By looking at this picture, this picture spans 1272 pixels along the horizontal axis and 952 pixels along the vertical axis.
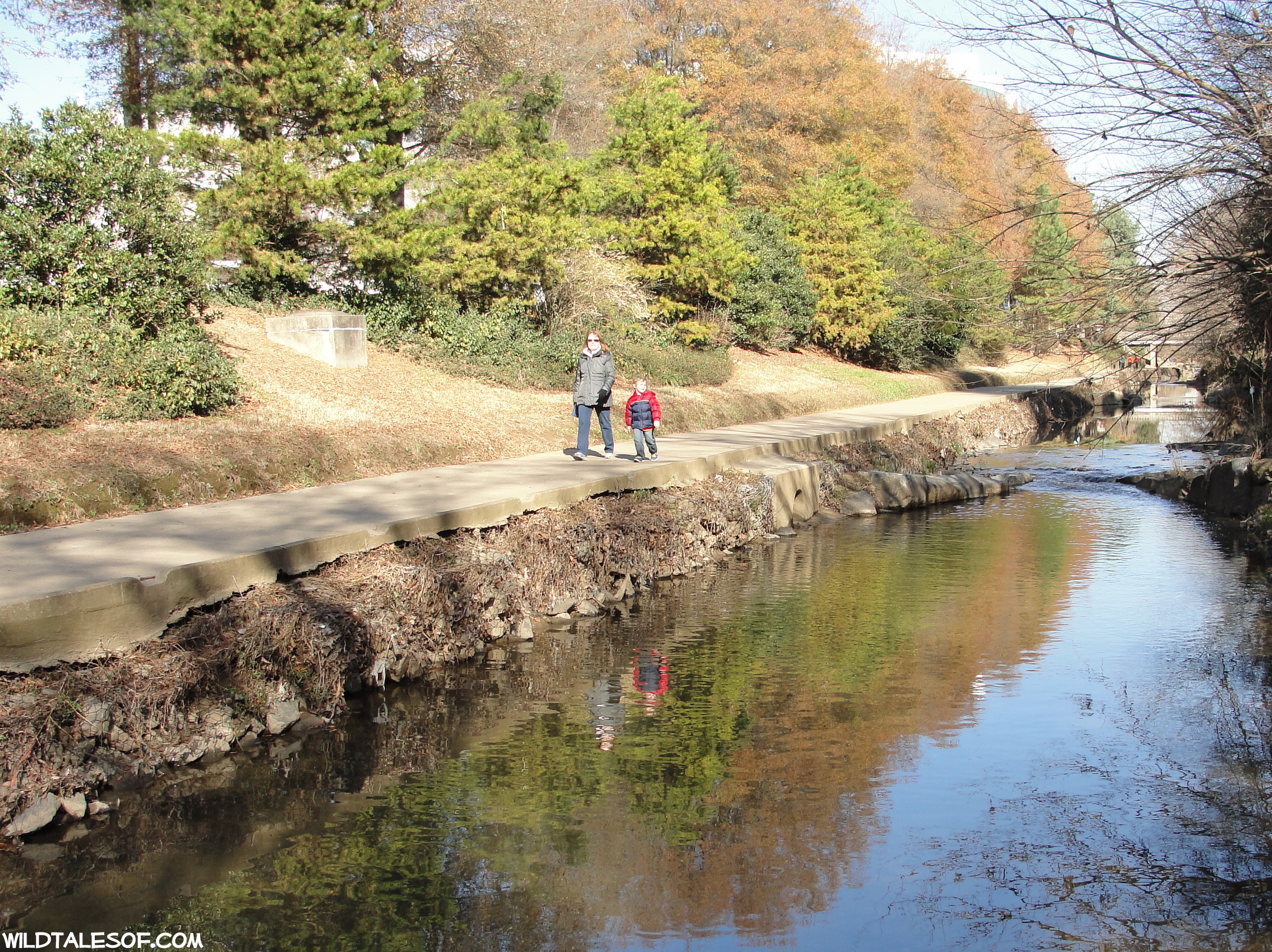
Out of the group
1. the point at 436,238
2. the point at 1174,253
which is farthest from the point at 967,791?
the point at 436,238

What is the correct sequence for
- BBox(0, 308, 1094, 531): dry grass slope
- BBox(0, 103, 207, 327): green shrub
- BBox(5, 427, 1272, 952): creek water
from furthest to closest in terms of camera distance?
BBox(0, 103, 207, 327): green shrub → BBox(0, 308, 1094, 531): dry grass slope → BBox(5, 427, 1272, 952): creek water

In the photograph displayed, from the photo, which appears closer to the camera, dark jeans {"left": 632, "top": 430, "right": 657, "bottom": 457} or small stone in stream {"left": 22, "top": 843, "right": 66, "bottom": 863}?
small stone in stream {"left": 22, "top": 843, "right": 66, "bottom": 863}

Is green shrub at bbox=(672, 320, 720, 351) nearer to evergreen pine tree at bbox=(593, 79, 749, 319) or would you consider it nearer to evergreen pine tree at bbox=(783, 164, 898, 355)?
evergreen pine tree at bbox=(593, 79, 749, 319)

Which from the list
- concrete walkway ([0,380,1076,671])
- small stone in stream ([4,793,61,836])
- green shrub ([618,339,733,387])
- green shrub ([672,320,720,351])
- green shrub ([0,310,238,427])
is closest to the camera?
small stone in stream ([4,793,61,836])

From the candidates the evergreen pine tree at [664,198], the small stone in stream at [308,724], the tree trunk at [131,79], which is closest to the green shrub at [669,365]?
the evergreen pine tree at [664,198]

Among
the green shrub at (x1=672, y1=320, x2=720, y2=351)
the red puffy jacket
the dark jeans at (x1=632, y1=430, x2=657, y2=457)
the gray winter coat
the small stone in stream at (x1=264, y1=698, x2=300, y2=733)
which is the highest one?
the green shrub at (x1=672, y1=320, x2=720, y2=351)

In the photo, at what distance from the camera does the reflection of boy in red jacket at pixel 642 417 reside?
14828 millimetres

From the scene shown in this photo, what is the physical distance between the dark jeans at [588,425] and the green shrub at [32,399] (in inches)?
239

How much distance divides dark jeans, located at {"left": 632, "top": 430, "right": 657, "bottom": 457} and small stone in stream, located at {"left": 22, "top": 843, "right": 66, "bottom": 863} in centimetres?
969

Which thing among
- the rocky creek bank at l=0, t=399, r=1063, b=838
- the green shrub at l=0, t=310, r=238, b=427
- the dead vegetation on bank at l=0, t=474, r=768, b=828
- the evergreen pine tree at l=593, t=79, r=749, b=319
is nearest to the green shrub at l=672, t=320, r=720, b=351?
the evergreen pine tree at l=593, t=79, r=749, b=319

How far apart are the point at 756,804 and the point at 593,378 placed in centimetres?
887

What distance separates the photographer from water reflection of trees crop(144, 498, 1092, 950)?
5098 millimetres

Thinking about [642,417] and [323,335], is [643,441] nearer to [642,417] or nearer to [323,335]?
[642,417]

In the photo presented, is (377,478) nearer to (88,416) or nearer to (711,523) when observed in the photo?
(88,416)
